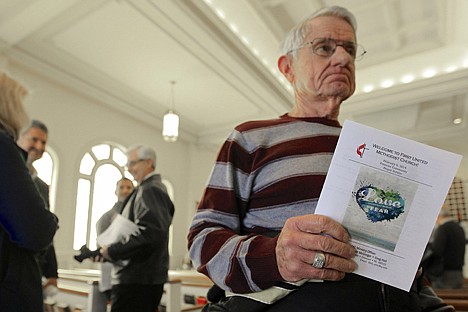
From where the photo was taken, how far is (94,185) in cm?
609

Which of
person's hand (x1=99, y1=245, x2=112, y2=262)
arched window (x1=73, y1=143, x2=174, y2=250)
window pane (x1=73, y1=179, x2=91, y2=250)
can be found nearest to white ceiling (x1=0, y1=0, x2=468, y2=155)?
arched window (x1=73, y1=143, x2=174, y2=250)

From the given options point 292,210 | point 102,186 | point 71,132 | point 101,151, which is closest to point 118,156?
point 101,151

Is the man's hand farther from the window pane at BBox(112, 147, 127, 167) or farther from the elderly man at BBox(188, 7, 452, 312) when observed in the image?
the window pane at BBox(112, 147, 127, 167)

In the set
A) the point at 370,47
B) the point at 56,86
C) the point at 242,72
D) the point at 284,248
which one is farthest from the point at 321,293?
the point at 56,86

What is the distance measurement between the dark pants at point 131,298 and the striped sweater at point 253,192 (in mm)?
1394

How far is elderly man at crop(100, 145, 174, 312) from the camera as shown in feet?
6.82

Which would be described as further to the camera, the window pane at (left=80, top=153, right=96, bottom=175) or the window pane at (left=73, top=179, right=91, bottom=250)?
the window pane at (left=80, top=153, right=96, bottom=175)

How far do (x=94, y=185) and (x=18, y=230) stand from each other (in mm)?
5242

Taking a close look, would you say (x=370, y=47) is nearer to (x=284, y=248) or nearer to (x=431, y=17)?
(x=431, y=17)

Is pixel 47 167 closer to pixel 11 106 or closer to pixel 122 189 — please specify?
pixel 122 189

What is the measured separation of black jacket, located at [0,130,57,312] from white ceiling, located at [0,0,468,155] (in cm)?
297

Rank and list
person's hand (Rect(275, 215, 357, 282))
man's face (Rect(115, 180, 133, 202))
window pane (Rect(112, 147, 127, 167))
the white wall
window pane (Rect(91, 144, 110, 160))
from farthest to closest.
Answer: window pane (Rect(112, 147, 127, 167)), window pane (Rect(91, 144, 110, 160)), the white wall, man's face (Rect(115, 180, 133, 202)), person's hand (Rect(275, 215, 357, 282))

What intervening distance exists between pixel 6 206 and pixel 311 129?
862mm

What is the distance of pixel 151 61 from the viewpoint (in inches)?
203
